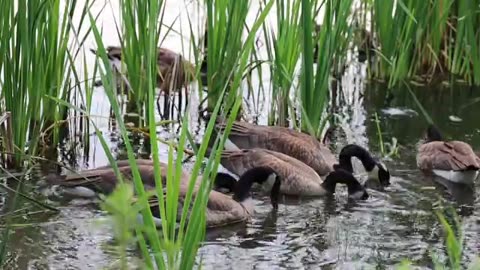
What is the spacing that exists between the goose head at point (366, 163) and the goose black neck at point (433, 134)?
2.55ft

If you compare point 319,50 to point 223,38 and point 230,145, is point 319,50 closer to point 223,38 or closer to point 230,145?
point 223,38

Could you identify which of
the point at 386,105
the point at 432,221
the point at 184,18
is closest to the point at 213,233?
the point at 432,221

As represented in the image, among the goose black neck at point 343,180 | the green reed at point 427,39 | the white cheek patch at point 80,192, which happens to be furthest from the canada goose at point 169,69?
the white cheek patch at point 80,192

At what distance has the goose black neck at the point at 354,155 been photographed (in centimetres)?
763

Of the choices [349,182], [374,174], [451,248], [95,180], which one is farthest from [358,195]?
[451,248]

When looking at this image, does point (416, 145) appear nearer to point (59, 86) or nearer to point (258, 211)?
point (258, 211)

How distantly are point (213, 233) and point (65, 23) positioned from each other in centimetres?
180

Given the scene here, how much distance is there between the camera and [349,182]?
7207 mm

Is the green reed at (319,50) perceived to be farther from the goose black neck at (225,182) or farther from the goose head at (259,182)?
the goose black neck at (225,182)

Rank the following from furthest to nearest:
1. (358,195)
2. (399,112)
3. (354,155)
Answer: (399,112)
(354,155)
(358,195)

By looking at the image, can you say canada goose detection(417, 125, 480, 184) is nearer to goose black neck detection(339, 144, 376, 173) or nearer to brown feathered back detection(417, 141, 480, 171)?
brown feathered back detection(417, 141, 480, 171)

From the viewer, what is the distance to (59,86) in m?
7.27

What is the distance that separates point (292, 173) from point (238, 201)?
685mm

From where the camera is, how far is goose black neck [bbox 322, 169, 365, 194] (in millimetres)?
7199
